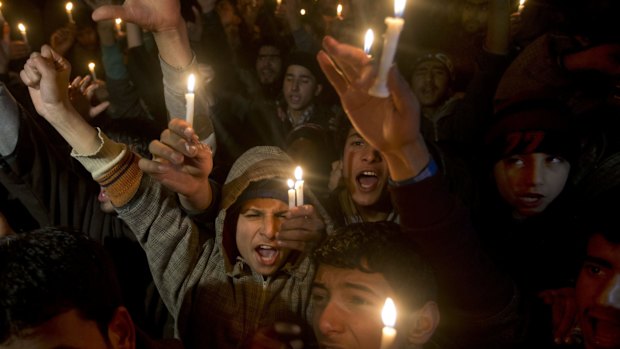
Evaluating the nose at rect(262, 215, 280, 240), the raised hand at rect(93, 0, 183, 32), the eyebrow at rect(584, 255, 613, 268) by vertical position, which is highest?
the raised hand at rect(93, 0, 183, 32)

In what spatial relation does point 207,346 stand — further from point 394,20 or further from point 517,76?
point 517,76

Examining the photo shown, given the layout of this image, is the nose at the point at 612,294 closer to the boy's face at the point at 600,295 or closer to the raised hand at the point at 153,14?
the boy's face at the point at 600,295

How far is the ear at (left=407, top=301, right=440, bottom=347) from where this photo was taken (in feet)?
6.03

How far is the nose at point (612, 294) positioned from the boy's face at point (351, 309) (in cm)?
78

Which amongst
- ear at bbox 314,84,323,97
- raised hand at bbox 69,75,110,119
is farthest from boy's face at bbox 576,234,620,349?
ear at bbox 314,84,323,97

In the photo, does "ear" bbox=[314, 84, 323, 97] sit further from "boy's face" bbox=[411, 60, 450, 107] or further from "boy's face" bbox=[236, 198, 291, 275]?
"boy's face" bbox=[236, 198, 291, 275]

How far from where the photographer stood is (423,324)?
1.86 m

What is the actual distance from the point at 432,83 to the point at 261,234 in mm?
2794

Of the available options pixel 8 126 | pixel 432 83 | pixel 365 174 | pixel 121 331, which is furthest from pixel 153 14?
pixel 432 83

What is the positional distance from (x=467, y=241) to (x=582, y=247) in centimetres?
59

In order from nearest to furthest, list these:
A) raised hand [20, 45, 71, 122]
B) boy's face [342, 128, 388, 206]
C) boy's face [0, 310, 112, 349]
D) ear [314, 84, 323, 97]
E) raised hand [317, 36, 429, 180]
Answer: boy's face [0, 310, 112, 349], raised hand [317, 36, 429, 180], raised hand [20, 45, 71, 122], boy's face [342, 128, 388, 206], ear [314, 84, 323, 97]

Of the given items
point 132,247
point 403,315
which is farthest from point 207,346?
point 403,315

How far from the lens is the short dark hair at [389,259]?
6.10ft

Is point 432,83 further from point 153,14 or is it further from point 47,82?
point 47,82
